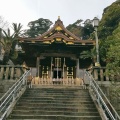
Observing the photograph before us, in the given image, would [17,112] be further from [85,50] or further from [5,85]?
[85,50]

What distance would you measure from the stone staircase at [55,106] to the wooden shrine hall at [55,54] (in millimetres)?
6381

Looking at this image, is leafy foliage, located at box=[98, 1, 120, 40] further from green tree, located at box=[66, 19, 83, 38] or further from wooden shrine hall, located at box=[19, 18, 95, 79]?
wooden shrine hall, located at box=[19, 18, 95, 79]

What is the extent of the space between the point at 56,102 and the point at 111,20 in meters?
29.7

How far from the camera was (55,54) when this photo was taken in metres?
19.2

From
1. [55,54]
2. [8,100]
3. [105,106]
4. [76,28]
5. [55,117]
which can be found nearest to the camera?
[105,106]

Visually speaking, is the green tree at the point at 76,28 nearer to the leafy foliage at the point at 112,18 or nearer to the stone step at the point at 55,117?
the leafy foliage at the point at 112,18

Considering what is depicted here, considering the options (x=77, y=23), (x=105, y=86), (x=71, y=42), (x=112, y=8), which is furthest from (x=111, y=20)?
(x=105, y=86)

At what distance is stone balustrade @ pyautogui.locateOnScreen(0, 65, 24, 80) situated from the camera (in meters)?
13.2

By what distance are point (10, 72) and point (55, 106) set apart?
4498 mm

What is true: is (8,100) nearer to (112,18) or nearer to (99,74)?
(99,74)

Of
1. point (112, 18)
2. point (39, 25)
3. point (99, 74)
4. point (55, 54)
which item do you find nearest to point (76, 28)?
point (39, 25)

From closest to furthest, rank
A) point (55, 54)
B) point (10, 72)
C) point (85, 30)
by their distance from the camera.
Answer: point (10, 72), point (55, 54), point (85, 30)

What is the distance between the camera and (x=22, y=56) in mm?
20844

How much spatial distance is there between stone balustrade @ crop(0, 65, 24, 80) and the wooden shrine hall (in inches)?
195
